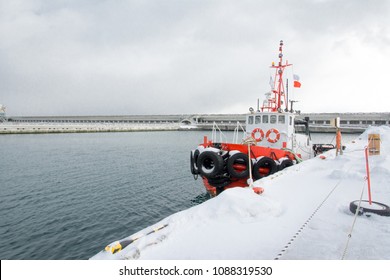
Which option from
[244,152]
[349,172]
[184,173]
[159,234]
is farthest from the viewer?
[184,173]

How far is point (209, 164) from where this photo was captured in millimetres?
11328

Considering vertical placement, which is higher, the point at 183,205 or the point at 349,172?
the point at 349,172

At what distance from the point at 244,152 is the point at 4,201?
1187cm

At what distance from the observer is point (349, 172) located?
Result: 26.5 ft

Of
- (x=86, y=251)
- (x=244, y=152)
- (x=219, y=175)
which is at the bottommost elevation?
(x=86, y=251)

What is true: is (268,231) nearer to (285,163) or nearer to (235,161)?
(235,161)

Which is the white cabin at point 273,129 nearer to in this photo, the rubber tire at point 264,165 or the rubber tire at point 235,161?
the rubber tire at point 264,165

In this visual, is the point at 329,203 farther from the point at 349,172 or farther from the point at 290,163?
the point at 290,163

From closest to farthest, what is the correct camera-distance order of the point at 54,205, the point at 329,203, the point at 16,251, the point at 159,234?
the point at 159,234 → the point at 329,203 → the point at 16,251 → the point at 54,205

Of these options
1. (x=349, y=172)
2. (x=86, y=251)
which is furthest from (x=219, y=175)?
(x=86, y=251)

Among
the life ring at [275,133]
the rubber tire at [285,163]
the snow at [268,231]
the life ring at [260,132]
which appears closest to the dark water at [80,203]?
the rubber tire at [285,163]

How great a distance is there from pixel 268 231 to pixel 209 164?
24.0ft

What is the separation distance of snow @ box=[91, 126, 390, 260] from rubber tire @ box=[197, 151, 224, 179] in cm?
462

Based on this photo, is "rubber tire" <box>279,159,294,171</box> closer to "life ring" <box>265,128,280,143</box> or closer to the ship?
the ship
